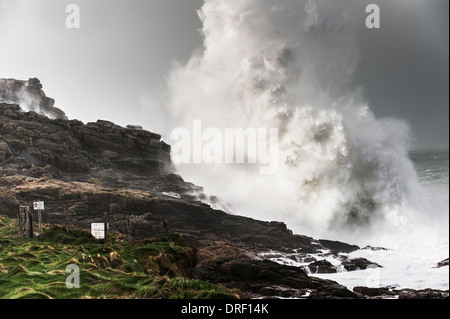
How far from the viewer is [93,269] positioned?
9.72 metres

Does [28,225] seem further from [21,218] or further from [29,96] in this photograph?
[29,96]

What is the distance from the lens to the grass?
7.74m

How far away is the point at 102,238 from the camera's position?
51.2ft

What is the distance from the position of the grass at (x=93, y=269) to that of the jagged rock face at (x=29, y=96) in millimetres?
50727

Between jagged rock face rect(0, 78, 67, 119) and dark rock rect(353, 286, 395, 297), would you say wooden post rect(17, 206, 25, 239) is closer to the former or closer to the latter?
dark rock rect(353, 286, 395, 297)

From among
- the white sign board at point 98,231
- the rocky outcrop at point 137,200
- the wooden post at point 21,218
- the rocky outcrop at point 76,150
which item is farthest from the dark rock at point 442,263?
the rocky outcrop at point 76,150

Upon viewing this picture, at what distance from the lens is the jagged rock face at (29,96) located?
55500 millimetres

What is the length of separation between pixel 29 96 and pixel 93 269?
208 ft

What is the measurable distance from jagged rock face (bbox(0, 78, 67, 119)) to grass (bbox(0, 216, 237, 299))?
50727 mm
